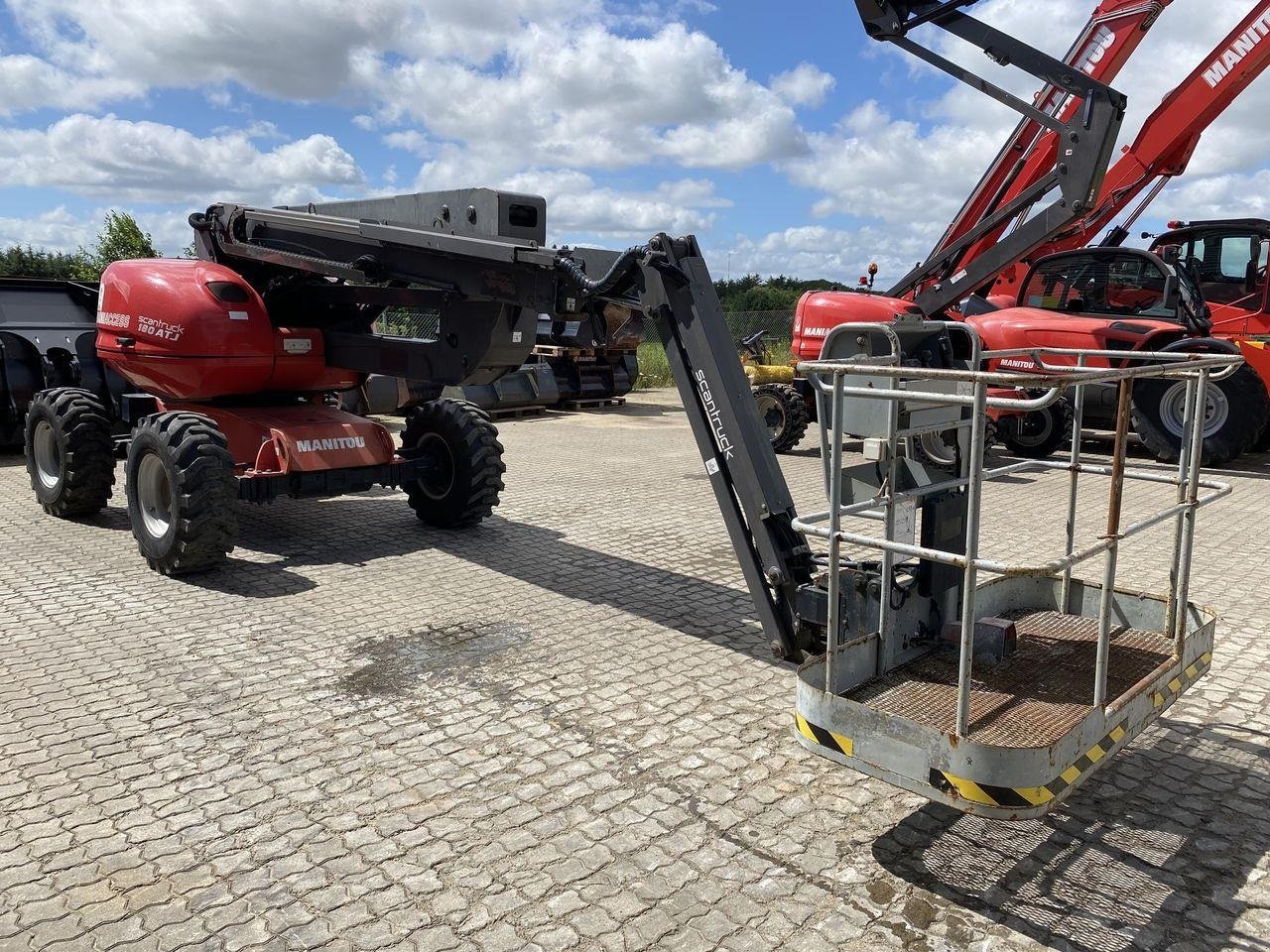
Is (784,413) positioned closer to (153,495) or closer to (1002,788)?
(153,495)

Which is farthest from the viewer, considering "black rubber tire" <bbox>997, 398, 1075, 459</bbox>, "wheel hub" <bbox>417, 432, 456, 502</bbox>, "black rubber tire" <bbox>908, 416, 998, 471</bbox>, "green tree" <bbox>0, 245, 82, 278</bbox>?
"green tree" <bbox>0, 245, 82, 278</bbox>

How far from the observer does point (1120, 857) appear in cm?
326

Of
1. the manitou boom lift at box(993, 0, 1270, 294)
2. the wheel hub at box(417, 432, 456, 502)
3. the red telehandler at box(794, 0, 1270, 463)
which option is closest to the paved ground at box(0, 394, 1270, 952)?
the wheel hub at box(417, 432, 456, 502)

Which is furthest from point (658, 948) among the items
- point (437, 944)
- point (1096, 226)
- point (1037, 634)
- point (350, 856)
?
point (1096, 226)

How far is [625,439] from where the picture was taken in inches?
534

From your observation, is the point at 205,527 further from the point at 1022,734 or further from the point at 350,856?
the point at 1022,734

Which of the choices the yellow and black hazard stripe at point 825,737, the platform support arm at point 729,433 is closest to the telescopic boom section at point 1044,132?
the platform support arm at point 729,433

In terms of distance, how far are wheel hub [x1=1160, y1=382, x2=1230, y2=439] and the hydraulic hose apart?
27.5 ft

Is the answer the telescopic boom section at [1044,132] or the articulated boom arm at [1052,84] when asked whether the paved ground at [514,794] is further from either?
the telescopic boom section at [1044,132]

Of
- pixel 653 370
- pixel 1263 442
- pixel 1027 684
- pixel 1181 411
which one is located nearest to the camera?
pixel 1027 684

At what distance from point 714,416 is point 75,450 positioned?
5338 millimetres

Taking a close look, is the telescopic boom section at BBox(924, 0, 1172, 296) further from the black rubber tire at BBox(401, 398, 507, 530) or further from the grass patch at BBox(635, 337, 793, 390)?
the grass patch at BBox(635, 337, 793, 390)

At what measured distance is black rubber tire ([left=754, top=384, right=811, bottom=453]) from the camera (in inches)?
481

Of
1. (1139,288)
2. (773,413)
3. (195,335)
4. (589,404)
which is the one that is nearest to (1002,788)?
(195,335)
